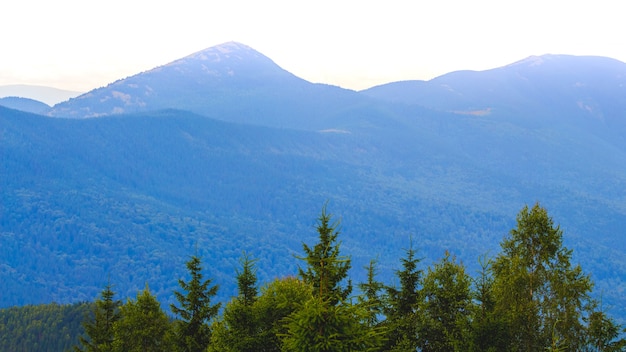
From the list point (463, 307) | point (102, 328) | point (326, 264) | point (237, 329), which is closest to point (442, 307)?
point (463, 307)

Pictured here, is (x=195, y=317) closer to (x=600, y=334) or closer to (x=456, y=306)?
(x=456, y=306)

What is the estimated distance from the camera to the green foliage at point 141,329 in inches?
1083

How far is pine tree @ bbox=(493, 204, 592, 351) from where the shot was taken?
22078 mm

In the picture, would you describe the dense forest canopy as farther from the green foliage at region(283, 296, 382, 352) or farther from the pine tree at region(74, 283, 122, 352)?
the green foliage at region(283, 296, 382, 352)

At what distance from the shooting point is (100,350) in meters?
27.8

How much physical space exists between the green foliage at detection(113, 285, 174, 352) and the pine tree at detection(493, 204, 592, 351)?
1231cm

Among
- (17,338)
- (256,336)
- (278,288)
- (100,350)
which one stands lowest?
(17,338)

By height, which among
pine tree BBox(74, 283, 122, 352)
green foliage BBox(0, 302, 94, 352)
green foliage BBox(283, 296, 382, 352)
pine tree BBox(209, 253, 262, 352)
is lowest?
green foliage BBox(0, 302, 94, 352)

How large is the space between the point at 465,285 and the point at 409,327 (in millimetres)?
2306

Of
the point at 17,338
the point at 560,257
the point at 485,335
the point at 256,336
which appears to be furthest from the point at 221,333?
the point at 17,338

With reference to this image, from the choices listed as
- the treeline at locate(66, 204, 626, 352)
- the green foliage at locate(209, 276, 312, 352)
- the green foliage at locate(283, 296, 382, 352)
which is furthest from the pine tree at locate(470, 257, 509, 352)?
the green foliage at locate(283, 296, 382, 352)

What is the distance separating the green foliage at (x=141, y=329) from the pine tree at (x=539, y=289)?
12308 mm

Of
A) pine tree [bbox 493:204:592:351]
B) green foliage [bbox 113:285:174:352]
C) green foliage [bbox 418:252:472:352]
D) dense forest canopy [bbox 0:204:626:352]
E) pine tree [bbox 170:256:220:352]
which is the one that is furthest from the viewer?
green foliage [bbox 113:285:174:352]

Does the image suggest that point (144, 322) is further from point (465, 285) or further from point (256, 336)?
point (465, 285)
